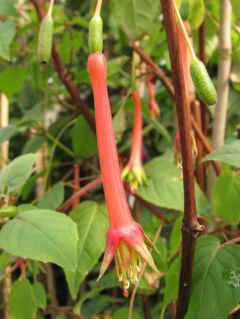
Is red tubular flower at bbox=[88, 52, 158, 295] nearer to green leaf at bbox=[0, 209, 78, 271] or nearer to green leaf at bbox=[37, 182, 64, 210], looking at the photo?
green leaf at bbox=[0, 209, 78, 271]

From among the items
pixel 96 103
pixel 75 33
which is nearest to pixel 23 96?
pixel 75 33

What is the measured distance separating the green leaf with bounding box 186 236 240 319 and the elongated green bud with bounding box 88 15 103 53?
0.85ft

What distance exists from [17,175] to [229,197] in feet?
0.83

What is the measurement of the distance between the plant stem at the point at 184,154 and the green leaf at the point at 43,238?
0.11m

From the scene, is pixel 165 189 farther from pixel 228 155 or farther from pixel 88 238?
pixel 228 155

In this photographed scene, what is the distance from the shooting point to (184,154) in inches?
18.1

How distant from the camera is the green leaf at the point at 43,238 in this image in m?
0.46

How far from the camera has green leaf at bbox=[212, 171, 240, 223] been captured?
2.03 feet

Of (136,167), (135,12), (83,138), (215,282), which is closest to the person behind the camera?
(215,282)

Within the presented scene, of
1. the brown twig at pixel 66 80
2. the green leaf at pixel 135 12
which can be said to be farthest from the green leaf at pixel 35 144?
the green leaf at pixel 135 12

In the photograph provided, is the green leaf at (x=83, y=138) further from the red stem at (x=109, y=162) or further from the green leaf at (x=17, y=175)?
the red stem at (x=109, y=162)

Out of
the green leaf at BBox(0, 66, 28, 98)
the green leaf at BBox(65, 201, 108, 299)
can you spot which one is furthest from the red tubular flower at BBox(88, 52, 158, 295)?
the green leaf at BBox(0, 66, 28, 98)

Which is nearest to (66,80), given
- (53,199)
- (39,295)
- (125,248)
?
(53,199)

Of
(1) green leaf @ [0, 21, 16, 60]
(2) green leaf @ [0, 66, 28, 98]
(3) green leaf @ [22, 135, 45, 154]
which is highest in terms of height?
(1) green leaf @ [0, 21, 16, 60]
